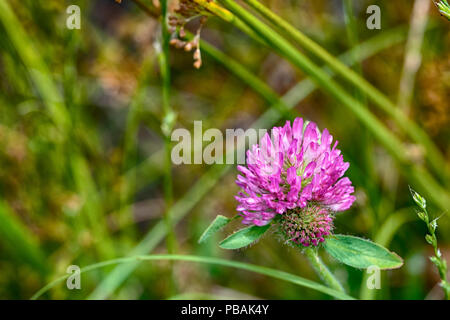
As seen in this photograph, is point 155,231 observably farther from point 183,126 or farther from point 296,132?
point 296,132

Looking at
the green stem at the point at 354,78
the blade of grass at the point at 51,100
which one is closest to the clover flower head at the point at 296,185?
the green stem at the point at 354,78

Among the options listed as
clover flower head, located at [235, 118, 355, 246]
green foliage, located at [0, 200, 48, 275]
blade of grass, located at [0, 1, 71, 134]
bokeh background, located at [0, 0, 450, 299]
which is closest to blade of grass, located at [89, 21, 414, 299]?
bokeh background, located at [0, 0, 450, 299]

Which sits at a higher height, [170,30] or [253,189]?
[170,30]

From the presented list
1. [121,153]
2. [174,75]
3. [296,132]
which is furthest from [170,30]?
[174,75]

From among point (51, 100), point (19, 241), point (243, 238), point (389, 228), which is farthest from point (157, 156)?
point (243, 238)

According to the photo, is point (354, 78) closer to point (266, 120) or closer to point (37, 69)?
point (266, 120)

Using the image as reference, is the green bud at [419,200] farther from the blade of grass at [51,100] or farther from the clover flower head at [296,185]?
the blade of grass at [51,100]

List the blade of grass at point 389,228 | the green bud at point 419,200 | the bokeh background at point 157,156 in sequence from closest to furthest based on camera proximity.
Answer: the green bud at point 419,200, the blade of grass at point 389,228, the bokeh background at point 157,156
